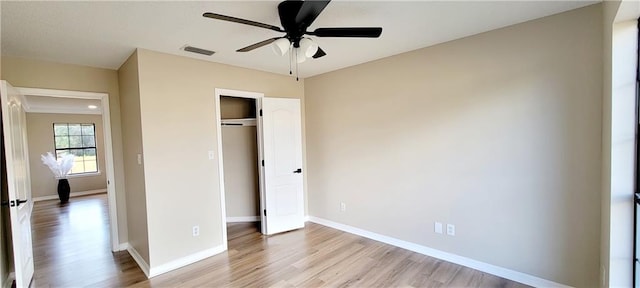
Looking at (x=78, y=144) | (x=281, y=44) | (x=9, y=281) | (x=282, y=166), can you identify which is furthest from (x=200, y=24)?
(x=78, y=144)

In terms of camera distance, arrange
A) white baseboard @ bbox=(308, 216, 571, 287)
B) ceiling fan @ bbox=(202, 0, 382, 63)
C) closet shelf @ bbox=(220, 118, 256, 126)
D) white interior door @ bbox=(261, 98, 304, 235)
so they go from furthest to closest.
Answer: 1. closet shelf @ bbox=(220, 118, 256, 126)
2. white interior door @ bbox=(261, 98, 304, 235)
3. white baseboard @ bbox=(308, 216, 571, 287)
4. ceiling fan @ bbox=(202, 0, 382, 63)

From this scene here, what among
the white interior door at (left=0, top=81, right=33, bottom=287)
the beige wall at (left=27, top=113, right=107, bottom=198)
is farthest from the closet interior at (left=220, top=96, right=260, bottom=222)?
the beige wall at (left=27, top=113, right=107, bottom=198)

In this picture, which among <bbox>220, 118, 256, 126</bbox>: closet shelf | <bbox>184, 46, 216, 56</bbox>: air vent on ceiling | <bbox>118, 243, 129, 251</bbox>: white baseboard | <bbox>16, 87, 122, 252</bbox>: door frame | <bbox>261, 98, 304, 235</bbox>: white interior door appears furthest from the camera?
<bbox>220, 118, 256, 126</bbox>: closet shelf

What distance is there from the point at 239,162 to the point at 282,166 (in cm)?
94

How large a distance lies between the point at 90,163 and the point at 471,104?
383 inches

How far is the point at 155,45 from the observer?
2.74 metres

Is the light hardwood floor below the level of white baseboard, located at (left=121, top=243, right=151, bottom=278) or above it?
below

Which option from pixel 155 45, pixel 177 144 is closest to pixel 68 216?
pixel 177 144

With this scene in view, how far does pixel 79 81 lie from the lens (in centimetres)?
326

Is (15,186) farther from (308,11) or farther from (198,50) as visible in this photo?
(308,11)

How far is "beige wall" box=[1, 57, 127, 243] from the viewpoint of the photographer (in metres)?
2.89

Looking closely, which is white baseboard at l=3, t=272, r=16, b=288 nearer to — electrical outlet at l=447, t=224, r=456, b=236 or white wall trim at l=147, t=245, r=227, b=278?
white wall trim at l=147, t=245, r=227, b=278

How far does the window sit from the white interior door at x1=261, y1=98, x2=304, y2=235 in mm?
6771

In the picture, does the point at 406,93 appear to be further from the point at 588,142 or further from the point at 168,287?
the point at 168,287
